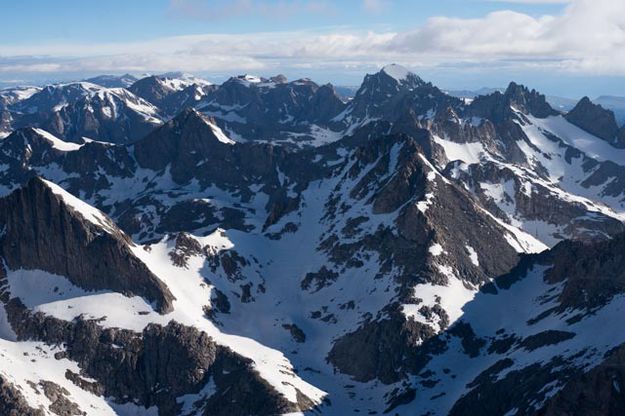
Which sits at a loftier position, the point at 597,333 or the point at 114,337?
the point at 597,333

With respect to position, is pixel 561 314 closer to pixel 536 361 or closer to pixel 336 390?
pixel 536 361

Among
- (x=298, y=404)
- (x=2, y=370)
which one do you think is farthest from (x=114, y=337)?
(x=298, y=404)

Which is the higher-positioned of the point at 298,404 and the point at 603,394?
the point at 603,394

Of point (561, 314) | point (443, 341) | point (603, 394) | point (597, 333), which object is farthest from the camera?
point (443, 341)

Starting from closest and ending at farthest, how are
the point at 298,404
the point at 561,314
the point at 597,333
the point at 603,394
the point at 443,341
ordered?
the point at 603,394
the point at 597,333
the point at 298,404
the point at 561,314
the point at 443,341

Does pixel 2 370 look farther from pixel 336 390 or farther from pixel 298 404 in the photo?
pixel 336 390

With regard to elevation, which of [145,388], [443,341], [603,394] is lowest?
[145,388]

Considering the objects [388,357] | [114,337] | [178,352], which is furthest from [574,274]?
[114,337]

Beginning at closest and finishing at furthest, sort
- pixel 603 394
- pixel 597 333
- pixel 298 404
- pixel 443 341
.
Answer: pixel 603 394 → pixel 597 333 → pixel 298 404 → pixel 443 341

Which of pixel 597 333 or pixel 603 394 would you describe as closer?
pixel 603 394
